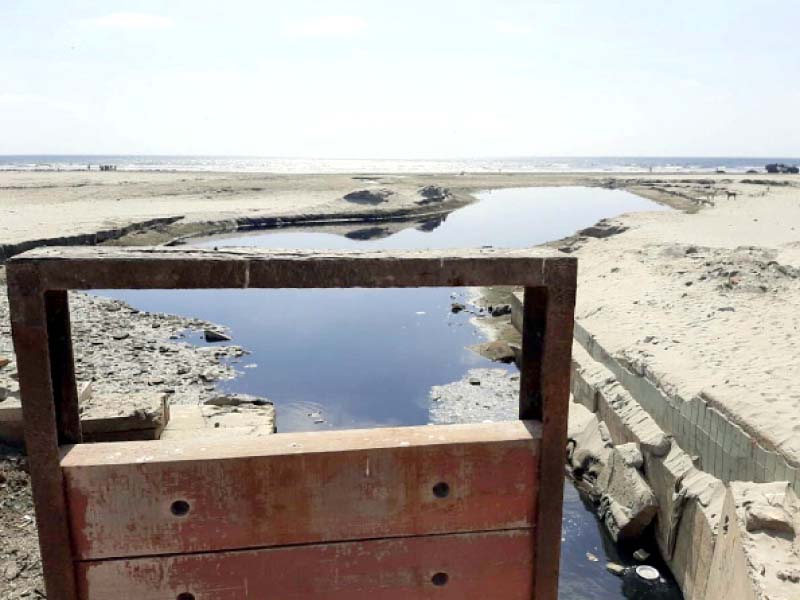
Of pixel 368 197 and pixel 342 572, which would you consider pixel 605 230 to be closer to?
pixel 368 197

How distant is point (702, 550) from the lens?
20.6 feet

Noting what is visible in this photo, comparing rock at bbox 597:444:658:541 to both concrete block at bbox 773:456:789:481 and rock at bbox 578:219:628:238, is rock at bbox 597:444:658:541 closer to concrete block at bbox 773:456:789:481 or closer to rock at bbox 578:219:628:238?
concrete block at bbox 773:456:789:481

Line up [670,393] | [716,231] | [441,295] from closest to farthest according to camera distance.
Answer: [670,393]
[441,295]
[716,231]

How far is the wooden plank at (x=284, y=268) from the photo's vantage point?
250 centimetres

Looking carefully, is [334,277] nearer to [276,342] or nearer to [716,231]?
[276,342]

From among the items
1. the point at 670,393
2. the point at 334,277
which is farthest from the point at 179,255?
the point at 670,393

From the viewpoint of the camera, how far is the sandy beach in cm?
767

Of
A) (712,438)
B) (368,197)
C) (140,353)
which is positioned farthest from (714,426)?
(368,197)

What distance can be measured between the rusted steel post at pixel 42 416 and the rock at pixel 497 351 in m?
11.8

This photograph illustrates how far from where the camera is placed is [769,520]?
515 centimetres

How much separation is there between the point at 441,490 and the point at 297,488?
632 mm

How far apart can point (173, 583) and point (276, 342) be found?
12.6 m

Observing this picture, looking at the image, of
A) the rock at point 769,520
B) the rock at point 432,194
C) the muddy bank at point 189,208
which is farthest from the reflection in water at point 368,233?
the rock at point 769,520

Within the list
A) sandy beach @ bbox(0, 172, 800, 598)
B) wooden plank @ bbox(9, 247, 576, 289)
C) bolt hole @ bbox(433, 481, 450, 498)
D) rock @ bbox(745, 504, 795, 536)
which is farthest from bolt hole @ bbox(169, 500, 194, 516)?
rock @ bbox(745, 504, 795, 536)
